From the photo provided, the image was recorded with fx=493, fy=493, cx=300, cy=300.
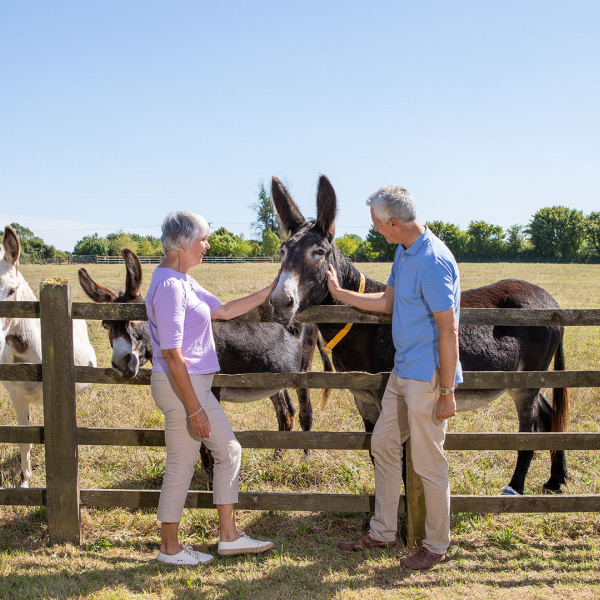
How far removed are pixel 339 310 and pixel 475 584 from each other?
2.00m

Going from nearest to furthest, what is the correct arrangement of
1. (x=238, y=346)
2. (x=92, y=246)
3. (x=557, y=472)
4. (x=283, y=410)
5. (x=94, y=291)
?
(x=94, y=291) < (x=557, y=472) < (x=238, y=346) < (x=283, y=410) < (x=92, y=246)

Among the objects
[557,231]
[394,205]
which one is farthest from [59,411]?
[557,231]

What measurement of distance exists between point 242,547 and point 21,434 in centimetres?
185

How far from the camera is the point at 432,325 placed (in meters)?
3.07

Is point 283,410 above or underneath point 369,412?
underneath

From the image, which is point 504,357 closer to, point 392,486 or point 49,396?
point 392,486

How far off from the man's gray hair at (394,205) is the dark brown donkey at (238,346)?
1.67m

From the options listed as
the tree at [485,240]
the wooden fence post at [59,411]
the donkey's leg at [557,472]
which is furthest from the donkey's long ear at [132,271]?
the tree at [485,240]

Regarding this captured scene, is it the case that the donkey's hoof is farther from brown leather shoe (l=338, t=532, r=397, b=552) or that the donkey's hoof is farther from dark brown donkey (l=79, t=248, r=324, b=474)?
dark brown donkey (l=79, t=248, r=324, b=474)

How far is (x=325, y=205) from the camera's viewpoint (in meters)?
3.54

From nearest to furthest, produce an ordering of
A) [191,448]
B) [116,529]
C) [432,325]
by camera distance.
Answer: [432,325] → [191,448] → [116,529]

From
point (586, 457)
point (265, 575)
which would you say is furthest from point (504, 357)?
point (265, 575)

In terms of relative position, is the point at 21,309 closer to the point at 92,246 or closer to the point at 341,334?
the point at 341,334

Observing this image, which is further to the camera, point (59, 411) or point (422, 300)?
point (59, 411)
